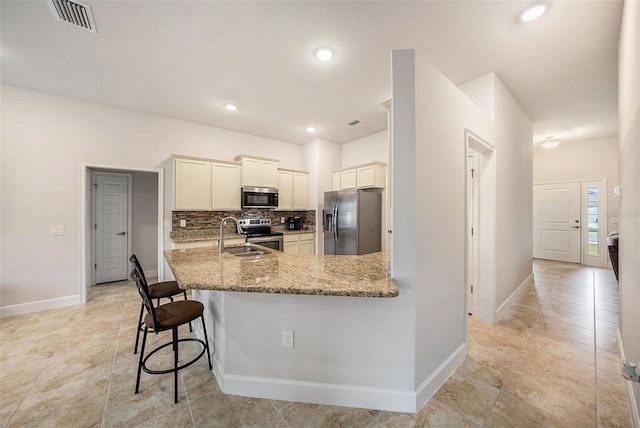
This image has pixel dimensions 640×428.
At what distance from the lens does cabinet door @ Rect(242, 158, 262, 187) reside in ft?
15.2

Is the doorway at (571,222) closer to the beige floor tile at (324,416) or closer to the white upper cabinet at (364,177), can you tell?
the white upper cabinet at (364,177)

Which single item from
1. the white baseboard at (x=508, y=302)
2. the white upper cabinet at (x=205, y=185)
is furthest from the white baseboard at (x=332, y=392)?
the white upper cabinet at (x=205, y=185)

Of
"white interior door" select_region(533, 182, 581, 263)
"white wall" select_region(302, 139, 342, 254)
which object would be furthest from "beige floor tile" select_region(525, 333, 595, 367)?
"white interior door" select_region(533, 182, 581, 263)

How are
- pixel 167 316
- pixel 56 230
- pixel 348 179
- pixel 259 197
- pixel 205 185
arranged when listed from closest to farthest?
pixel 167 316, pixel 56 230, pixel 205 185, pixel 259 197, pixel 348 179

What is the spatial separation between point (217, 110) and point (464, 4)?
341 centimetres

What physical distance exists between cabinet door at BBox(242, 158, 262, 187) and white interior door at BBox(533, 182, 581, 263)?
7.04m

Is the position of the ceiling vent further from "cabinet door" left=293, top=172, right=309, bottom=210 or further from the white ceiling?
"cabinet door" left=293, top=172, right=309, bottom=210

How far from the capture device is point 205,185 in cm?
426

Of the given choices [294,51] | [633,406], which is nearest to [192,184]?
[294,51]

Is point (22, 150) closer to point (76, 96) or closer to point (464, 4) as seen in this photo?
point (76, 96)

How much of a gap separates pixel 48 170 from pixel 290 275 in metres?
4.01

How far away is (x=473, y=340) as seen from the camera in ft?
8.29

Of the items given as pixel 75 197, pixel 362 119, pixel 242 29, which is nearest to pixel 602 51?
pixel 362 119

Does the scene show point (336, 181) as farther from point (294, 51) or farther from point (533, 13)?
point (533, 13)
